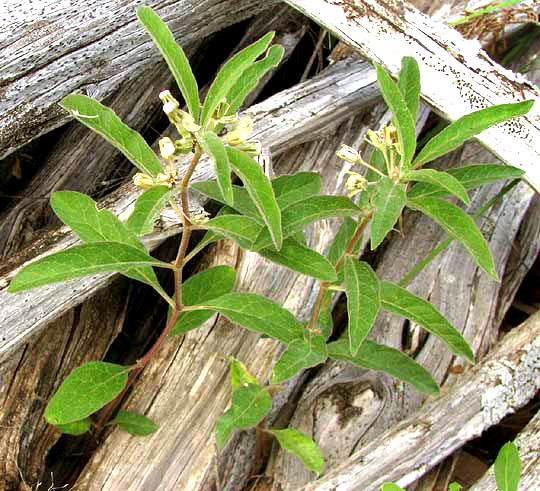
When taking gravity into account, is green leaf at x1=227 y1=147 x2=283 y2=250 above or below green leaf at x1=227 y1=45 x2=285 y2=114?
below

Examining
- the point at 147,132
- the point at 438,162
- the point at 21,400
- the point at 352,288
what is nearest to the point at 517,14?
the point at 438,162

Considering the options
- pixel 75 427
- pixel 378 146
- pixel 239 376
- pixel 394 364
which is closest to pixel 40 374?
pixel 75 427

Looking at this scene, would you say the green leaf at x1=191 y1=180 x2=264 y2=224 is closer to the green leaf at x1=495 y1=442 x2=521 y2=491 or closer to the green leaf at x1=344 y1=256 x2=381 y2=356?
the green leaf at x1=344 y1=256 x2=381 y2=356

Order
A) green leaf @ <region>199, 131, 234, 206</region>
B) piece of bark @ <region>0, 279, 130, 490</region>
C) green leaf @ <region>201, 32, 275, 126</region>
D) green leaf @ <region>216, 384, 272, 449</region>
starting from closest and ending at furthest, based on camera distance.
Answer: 1. green leaf @ <region>199, 131, 234, 206</region>
2. green leaf @ <region>201, 32, 275, 126</region>
3. green leaf @ <region>216, 384, 272, 449</region>
4. piece of bark @ <region>0, 279, 130, 490</region>

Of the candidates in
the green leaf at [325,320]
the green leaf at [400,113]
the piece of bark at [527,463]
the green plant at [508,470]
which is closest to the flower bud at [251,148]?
the green leaf at [400,113]

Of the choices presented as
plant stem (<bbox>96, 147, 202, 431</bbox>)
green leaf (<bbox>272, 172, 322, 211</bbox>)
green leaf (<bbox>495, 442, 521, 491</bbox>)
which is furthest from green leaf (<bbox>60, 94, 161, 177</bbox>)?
green leaf (<bbox>495, 442, 521, 491</bbox>)

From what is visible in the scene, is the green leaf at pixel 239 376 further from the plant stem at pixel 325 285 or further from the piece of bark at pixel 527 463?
the piece of bark at pixel 527 463

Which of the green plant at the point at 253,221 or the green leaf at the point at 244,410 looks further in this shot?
the green leaf at the point at 244,410
